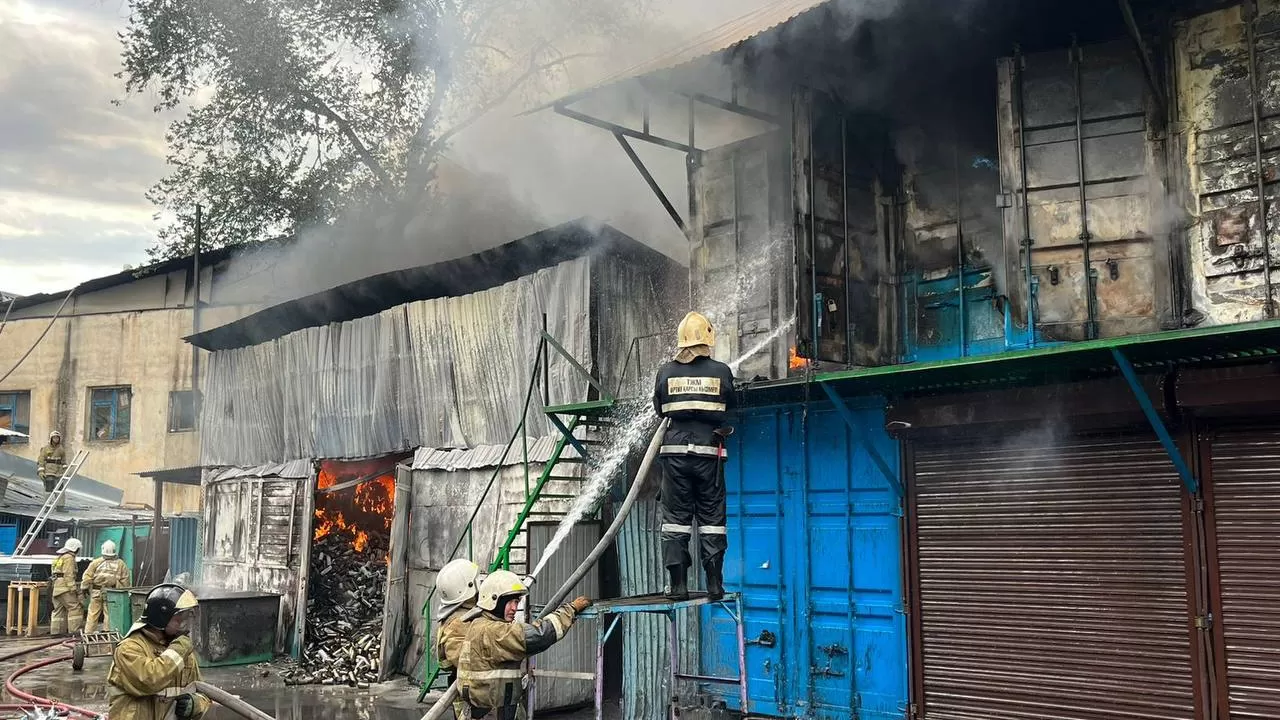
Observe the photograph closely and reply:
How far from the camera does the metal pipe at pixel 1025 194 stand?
980 cm

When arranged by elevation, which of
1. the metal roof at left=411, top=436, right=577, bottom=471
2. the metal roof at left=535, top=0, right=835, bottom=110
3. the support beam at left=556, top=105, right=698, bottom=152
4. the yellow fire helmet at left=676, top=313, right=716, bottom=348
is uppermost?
the metal roof at left=535, top=0, right=835, bottom=110

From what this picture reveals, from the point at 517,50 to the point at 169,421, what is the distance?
14698 mm

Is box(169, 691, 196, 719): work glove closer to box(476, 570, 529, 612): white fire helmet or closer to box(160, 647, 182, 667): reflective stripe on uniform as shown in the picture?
box(160, 647, 182, 667): reflective stripe on uniform

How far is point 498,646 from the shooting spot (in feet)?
23.1

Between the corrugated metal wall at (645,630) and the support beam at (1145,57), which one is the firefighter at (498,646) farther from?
the support beam at (1145,57)

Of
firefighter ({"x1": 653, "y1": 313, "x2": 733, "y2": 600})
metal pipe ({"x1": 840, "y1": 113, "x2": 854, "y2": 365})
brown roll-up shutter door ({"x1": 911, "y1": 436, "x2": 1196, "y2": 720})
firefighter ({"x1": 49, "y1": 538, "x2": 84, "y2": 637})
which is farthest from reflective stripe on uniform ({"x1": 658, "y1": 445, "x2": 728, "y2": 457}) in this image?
firefighter ({"x1": 49, "y1": 538, "x2": 84, "y2": 637})

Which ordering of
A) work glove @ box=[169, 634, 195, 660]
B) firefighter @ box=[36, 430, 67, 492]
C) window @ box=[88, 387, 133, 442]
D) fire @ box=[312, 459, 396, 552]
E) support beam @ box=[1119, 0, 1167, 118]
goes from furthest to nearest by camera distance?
window @ box=[88, 387, 133, 442] < firefighter @ box=[36, 430, 67, 492] < fire @ box=[312, 459, 396, 552] < support beam @ box=[1119, 0, 1167, 118] < work glove @ box=[169, 634, 195, 660]

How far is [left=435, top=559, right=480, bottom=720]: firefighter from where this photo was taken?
7301 mm

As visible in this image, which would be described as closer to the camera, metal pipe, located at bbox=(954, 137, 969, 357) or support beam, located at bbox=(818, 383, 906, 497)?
support beam, located at bbox=(818, 383, 906, 497)

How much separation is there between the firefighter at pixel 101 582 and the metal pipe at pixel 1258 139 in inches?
690

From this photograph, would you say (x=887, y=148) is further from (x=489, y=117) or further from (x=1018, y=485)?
(x=489, y=117)

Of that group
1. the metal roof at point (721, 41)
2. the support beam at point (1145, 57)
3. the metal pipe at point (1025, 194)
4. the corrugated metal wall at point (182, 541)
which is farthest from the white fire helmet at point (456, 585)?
the corrugated metal wall at point (182, 541)

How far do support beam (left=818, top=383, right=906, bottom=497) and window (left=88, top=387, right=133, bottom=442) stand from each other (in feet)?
87.6

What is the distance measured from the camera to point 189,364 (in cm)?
3016
